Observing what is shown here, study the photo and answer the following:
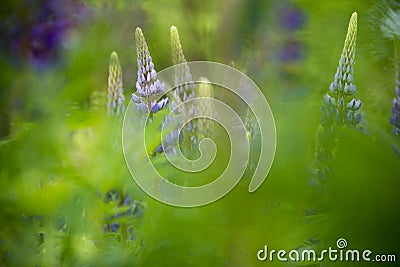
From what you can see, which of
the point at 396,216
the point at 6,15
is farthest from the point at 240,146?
the point at 6,15

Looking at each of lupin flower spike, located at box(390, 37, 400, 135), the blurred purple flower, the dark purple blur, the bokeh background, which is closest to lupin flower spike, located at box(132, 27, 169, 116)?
the bokeh background

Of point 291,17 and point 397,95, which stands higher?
point 291,17

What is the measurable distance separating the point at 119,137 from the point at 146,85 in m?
0.10

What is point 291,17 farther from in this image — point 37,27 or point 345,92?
point 37,27

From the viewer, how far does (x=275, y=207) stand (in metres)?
0.87

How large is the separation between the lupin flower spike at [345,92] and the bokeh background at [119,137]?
0.01 m

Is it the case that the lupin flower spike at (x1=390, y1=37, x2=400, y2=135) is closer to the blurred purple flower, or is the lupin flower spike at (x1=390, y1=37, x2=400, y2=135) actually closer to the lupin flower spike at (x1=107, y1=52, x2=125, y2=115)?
the blurred purple flower

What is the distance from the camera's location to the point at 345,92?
0.88m

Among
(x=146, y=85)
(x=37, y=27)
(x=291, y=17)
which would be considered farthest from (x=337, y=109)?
(x=37, y=27)

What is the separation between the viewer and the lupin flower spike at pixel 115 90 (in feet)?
2.98

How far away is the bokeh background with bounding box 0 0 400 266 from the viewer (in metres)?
0.85

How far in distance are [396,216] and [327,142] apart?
6.7 inches

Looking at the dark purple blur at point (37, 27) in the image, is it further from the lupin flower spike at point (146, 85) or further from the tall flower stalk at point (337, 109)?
the tall flower stalk at point (337, 109)

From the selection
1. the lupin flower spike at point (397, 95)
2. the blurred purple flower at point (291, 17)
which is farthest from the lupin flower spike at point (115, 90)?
the lupin flower spike at point (397, 95)
